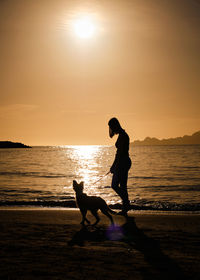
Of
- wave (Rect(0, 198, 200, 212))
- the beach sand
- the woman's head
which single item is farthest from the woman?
wave (Rect(0, 198, 200, 212))

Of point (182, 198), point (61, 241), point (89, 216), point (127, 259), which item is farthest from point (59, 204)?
point (127, 259)

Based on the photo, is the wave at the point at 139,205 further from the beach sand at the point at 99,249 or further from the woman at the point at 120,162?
the beach sand at the point at 99,249

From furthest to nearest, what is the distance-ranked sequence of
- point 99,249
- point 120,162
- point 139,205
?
point 139,205
point 120,162
point 99,249

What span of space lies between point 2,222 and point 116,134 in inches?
148

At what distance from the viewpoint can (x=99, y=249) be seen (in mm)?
4840

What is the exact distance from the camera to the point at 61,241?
5348mm

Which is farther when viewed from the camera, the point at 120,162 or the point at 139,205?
the point at 139,205

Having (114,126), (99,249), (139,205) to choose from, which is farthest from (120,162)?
(139,205)

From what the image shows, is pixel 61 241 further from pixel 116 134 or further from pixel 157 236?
pixel 116 134

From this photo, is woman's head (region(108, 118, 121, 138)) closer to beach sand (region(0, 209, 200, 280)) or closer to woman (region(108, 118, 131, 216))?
woman (region(108, 118, 131, 216))

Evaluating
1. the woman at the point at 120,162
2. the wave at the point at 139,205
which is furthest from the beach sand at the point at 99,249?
the wave at the point at 139,205

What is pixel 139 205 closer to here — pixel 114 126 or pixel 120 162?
pixel 120 162

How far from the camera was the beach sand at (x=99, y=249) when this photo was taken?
3.79 meters

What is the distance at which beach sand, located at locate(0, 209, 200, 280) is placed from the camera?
3.79m
